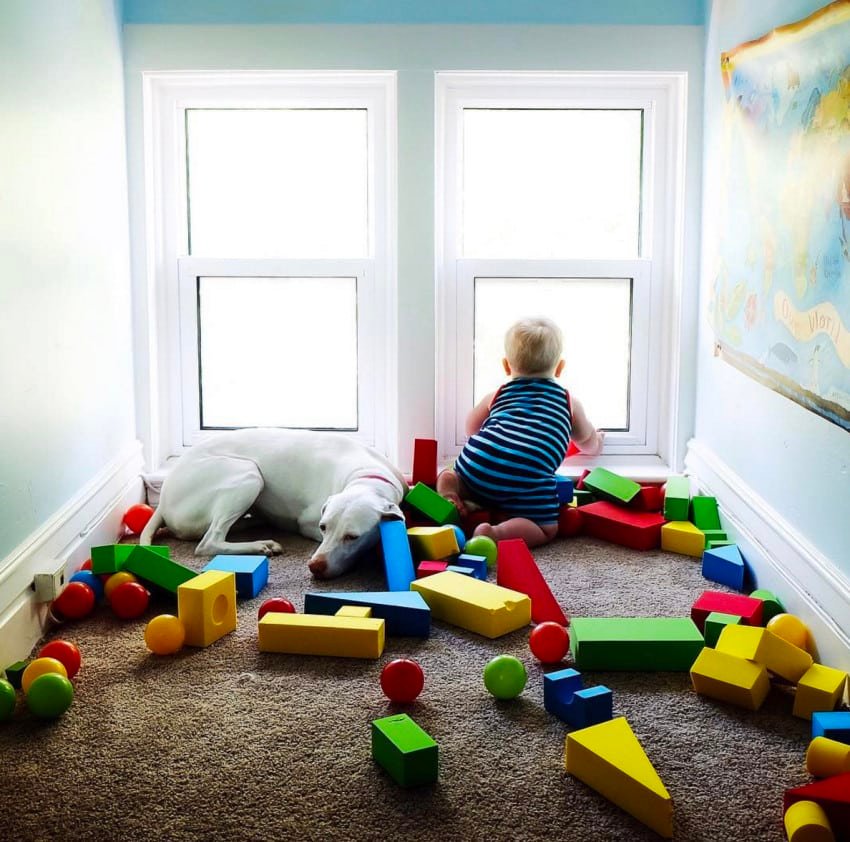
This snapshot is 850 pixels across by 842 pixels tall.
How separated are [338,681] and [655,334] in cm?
212

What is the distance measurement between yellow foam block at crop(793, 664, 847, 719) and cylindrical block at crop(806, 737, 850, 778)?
0.21 m

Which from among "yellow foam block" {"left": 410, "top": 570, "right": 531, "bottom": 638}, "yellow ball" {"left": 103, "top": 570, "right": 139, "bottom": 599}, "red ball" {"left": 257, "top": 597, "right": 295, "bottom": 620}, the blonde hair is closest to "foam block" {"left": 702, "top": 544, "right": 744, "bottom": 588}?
"yellow foam block" {"left": 410, "top": 570, "right": 531, "bottom": 638}

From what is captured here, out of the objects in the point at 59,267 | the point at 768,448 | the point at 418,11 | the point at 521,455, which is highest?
the point at 418,11

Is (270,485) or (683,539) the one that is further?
(270,485)

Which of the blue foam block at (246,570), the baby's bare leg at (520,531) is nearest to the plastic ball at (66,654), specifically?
the blue foam block at (246,570)

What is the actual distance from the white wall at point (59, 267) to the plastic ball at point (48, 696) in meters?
0.34

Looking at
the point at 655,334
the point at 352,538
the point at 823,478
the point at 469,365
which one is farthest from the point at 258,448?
the point at 823,478

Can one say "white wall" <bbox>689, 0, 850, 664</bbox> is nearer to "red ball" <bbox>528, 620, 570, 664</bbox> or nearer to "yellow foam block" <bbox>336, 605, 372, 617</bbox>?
"red ball" <bbox>528, 620, 570, 664</bbox>

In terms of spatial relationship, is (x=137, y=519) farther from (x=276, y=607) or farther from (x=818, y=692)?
(x=818, y=692)

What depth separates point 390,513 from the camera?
10.5 ft

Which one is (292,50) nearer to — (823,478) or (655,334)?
(655,334)

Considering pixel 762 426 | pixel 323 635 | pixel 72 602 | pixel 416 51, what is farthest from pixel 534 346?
pixel 72 602

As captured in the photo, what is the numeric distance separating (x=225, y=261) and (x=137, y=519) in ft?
3.38

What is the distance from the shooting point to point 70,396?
3.08 metres
